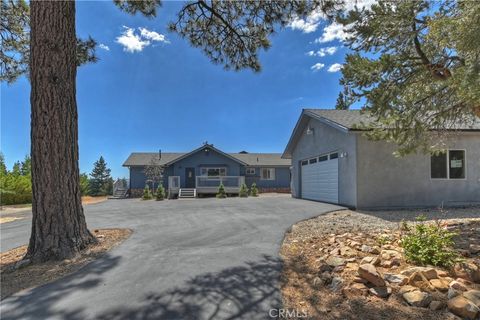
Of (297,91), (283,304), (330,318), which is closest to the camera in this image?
(330,318)

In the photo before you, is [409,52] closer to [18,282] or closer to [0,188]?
[18,282]

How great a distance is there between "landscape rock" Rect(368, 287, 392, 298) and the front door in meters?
22.8

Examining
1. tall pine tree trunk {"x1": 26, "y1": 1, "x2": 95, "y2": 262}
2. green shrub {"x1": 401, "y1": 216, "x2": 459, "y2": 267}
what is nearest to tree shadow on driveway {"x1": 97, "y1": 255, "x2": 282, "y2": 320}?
green shrub {"x1": 401, "y1": 216, "x2": 459, "y2": 267}

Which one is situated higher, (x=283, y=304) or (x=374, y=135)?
(x=374, y=135)

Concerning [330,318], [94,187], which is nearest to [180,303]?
[330,318]

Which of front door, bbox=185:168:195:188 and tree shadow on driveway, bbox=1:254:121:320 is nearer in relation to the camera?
tree shadow on driveway, bbox=1:254:121:320

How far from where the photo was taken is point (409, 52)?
6215 millimetres

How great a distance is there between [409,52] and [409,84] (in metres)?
0.69

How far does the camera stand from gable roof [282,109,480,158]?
1083 cm

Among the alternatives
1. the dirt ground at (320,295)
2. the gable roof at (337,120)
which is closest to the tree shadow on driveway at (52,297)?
the dirt ground at (320,295)

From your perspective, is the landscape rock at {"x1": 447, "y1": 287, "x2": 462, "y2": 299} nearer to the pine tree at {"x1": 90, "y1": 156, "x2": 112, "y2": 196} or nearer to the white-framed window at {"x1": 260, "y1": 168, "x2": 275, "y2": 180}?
the white-framed window at {"x1": 260, "y1": 168, "x2": 275, "y2": 180}

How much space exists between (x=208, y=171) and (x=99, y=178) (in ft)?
60.3

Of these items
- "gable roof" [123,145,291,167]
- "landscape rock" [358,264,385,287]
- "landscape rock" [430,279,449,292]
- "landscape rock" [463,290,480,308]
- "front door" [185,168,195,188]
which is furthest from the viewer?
"gable roof" [123,145,291,167]
